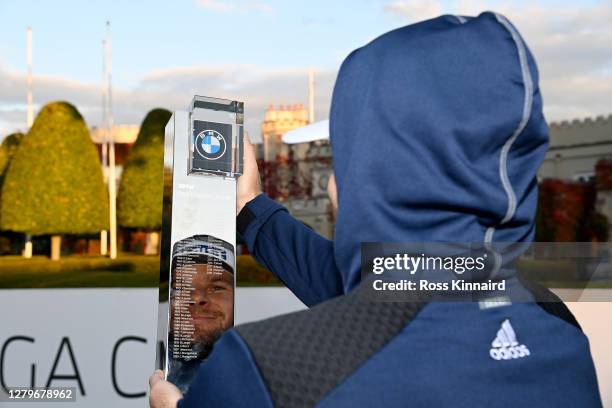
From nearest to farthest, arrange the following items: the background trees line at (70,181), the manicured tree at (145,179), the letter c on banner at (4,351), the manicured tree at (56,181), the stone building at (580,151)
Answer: the letter c on banner at (4,351)
the manicured tree at (145,179)
the background trees line at (70,181)
the manicured tree at (56,181)
the stone building at (580,151)

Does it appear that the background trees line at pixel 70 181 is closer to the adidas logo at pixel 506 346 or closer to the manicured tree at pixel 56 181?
the manicured tree at pixel 56 181

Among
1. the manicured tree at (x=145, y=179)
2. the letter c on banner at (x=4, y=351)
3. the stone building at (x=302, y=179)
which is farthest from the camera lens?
the stone building at (x=302, y=179)

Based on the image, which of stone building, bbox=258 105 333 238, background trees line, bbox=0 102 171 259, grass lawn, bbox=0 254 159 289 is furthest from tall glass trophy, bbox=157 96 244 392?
stone building, bbox=258 105 333 238

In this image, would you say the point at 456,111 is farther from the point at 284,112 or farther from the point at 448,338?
the point at 284,112

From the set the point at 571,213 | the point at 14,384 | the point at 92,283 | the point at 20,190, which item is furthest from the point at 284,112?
the point at 14,384

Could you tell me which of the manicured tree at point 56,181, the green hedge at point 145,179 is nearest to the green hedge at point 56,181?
the manicured tree at point 56,181

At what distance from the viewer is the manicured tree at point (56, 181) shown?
1502 centimetres

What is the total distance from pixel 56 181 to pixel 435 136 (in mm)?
15629

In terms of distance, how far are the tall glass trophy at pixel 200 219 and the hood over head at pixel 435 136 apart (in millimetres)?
468

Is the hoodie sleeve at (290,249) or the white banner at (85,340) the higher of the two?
the hoodie sleeve at (290,249)

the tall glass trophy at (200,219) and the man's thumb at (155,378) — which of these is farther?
the tall glass trophy at (200,219)

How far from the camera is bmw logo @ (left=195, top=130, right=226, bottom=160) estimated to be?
1.28 meters

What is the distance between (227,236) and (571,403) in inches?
25.3

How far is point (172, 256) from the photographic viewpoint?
50.0 inches
